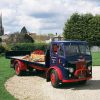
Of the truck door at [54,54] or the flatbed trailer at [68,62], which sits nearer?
the flatbed trailer at [68,62]

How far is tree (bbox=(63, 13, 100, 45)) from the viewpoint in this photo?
214 ft

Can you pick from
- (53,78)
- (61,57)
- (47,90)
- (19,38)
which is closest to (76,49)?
(61,57)

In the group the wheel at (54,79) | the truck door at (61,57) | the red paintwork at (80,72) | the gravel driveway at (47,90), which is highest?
the truck door at (61,57)

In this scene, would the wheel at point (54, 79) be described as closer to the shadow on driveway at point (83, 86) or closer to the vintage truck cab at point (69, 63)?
the vintage truck cab at point (69, 63)

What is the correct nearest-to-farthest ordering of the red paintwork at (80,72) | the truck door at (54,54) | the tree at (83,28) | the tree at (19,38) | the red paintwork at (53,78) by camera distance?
the red paintwork at (80,72) < the red paintwork at (53,78) < the truck door at (54,54) < the tree at (83,28) < the tree at (19,38)

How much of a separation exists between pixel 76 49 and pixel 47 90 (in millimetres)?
2399

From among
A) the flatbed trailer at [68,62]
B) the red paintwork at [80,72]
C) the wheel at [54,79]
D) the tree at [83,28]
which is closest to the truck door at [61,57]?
the flatbed trailer at [68,62]

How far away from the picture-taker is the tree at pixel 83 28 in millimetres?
65125

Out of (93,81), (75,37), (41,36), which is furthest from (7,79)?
(41,36)

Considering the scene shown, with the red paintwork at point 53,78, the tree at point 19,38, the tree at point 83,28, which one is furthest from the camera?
the tree at point 19,38

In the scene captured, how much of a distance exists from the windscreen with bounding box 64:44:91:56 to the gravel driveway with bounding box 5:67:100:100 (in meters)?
1.53

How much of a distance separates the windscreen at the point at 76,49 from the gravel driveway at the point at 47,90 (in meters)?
1.53

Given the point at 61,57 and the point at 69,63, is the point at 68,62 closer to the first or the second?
the point at 69,63

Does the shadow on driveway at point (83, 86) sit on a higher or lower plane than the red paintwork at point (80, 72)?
lower
